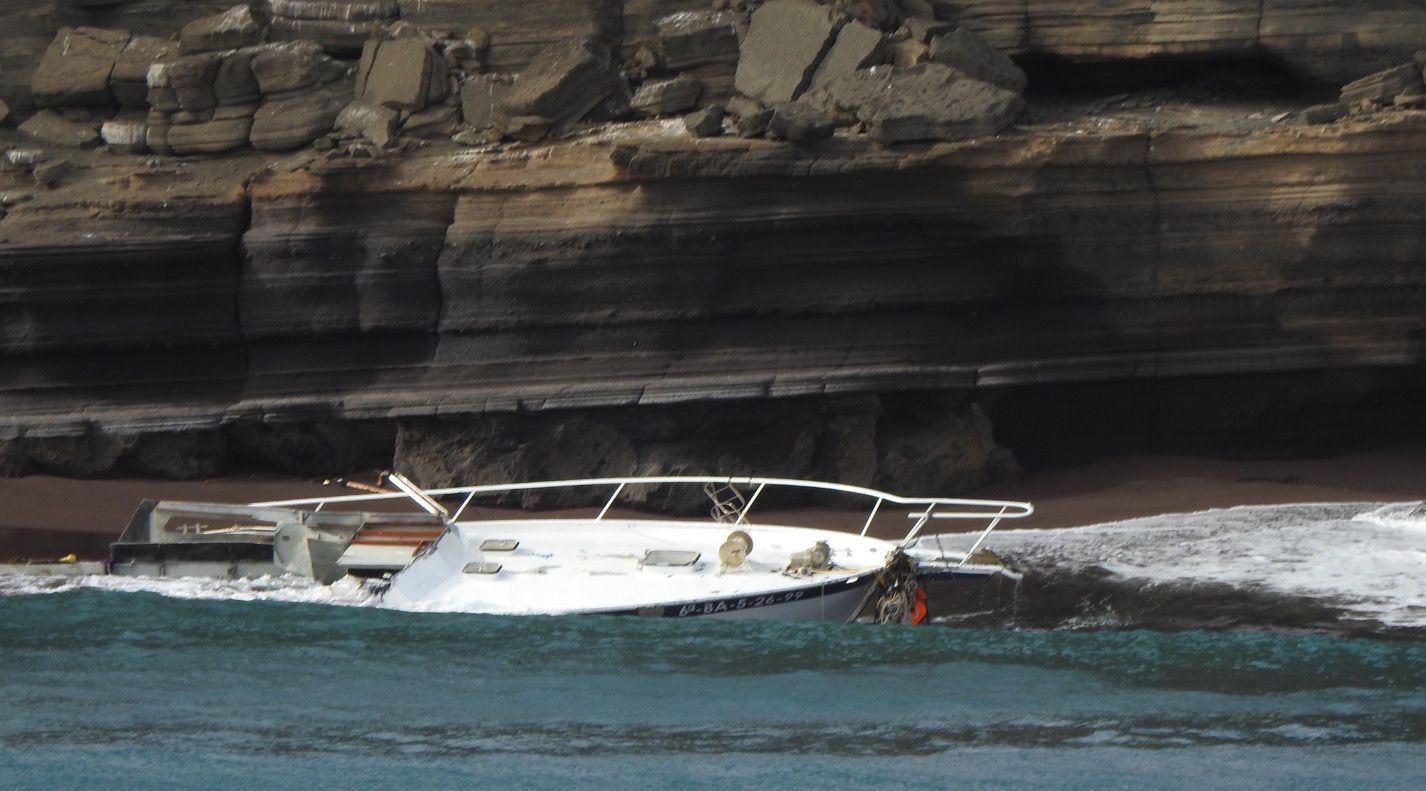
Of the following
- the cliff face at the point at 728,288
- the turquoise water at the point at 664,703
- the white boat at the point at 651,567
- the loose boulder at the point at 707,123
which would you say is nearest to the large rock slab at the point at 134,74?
Answer: the cliff face at the point at 728,288

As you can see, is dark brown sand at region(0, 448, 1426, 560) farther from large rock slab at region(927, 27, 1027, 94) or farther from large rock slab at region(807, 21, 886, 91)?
large rock slab at region(807, 21, 886, 91)

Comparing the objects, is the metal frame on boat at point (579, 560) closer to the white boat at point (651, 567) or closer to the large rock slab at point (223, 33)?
the white boat at point (651, 567)

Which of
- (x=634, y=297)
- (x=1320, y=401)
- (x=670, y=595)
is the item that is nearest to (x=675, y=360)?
(x=634, y=297)

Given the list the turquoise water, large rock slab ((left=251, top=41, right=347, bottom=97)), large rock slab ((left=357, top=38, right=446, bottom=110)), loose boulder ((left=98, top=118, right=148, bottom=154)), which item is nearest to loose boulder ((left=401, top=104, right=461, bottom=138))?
large rock slab ((left=357, top=38, right=446, bottom=110))

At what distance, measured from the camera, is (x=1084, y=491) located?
17.4 meters

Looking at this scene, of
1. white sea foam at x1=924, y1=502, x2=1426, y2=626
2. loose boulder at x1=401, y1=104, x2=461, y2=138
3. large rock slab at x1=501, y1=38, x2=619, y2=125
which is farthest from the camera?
loose boulder at x1=401, y1=104, x2=461, y2=138

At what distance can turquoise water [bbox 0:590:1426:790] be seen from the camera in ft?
30.5

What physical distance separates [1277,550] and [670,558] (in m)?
5.14

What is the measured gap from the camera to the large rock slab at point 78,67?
743 inches

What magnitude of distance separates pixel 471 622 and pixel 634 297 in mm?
4953

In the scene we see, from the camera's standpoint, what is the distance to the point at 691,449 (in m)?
17.2

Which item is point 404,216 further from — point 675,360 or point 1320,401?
point 1320,401

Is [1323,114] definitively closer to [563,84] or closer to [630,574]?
[563,84]

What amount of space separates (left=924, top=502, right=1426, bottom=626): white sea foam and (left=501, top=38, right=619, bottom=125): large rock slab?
5.63 m
